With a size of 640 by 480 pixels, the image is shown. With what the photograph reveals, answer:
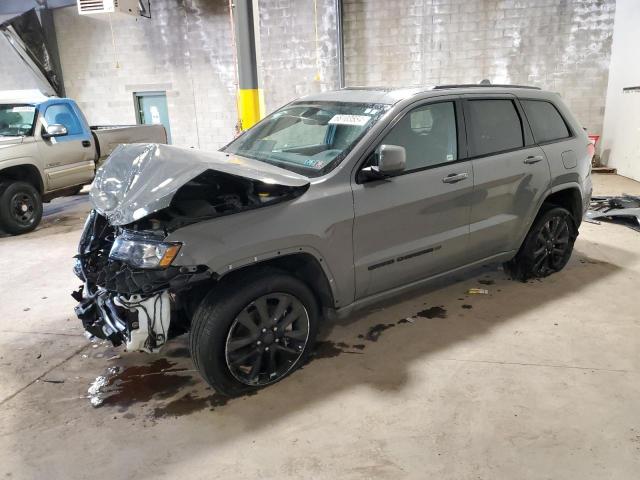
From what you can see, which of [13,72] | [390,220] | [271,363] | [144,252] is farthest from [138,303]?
[13,72]

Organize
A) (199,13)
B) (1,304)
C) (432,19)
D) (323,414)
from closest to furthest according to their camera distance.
Answer: (323,414)
(1,304)
(432,19)
(199,13)

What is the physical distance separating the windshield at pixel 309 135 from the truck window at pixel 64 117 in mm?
4657

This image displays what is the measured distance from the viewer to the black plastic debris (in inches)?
246

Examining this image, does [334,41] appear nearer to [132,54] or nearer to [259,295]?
[132,54]

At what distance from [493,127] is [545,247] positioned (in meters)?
1.30

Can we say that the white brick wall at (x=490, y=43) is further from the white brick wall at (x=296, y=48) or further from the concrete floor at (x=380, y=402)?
the concrete floor at (x=380, y=402)

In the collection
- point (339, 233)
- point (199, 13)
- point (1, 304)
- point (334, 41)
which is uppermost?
point (199, 13)

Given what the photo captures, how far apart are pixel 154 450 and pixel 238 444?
422 millimetres

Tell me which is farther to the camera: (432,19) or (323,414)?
(432,19)

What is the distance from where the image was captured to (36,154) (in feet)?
22.6

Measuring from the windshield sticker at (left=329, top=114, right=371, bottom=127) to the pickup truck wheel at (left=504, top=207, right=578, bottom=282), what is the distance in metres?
1.97

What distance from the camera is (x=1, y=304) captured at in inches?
175

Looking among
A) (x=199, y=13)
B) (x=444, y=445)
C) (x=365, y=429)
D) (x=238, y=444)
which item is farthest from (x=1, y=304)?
(x=199, y=13)

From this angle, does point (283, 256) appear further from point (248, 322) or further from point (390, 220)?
point (390, 220)
